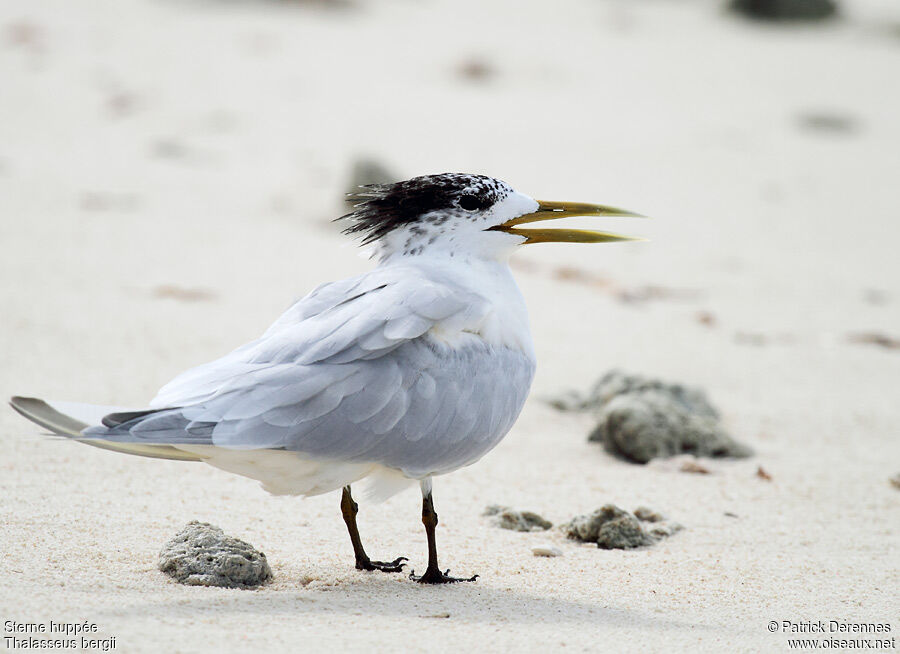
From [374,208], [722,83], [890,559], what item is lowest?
[890,559]

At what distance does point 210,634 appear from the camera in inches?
112

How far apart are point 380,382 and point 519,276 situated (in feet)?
14.9

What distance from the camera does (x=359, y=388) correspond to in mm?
3371

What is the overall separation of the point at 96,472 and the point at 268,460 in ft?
4.71

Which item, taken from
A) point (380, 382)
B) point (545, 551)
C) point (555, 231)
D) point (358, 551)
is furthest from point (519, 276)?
point (380, 382)

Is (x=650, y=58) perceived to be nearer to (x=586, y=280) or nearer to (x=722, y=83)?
(x=722, y=83)

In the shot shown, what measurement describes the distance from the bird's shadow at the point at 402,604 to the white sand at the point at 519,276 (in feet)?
0.05

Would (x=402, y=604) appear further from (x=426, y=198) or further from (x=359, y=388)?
(x=426, y=198)

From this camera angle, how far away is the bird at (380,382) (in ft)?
10.5

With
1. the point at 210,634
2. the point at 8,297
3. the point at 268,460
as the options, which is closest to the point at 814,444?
the point at 268,460

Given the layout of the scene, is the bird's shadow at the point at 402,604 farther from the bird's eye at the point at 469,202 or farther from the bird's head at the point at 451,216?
the bird's eye at the point at 469,202

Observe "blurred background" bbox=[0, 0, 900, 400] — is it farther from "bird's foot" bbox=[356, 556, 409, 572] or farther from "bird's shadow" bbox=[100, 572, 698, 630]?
"bird's shadow" bbox=[100, 572, 698, 630]

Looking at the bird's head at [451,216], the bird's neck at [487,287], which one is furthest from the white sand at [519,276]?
the bird's head at [451,216]

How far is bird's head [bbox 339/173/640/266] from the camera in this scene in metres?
3.97
